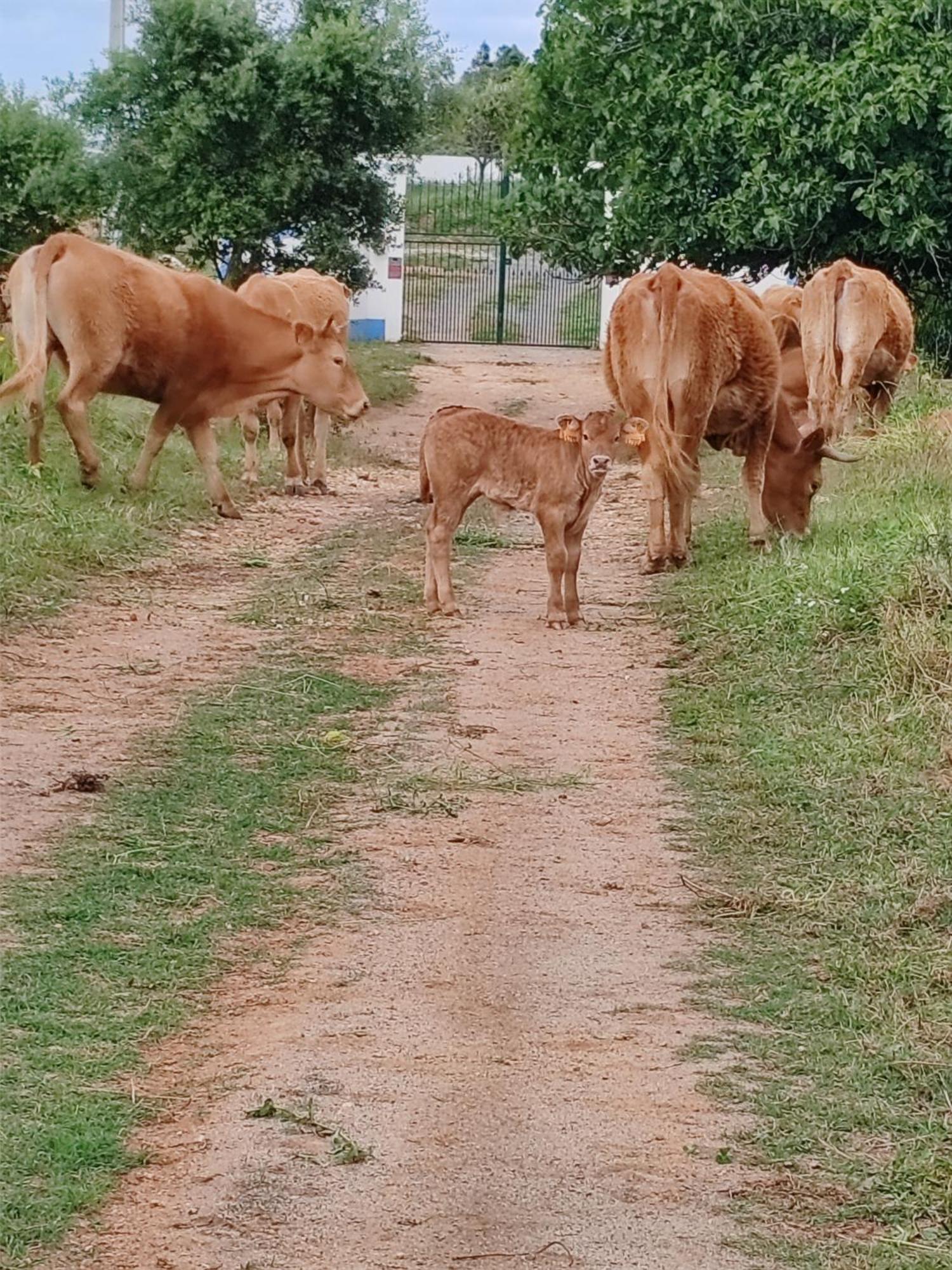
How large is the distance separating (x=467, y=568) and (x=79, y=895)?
6638 millimetres

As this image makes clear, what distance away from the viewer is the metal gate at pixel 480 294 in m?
37.0

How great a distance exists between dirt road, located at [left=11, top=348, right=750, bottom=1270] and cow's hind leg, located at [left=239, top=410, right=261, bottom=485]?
Result: 26.3 feet

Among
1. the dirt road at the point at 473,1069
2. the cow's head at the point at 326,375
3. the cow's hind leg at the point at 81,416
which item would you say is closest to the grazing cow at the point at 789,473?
the cow's head at the point at 326,375

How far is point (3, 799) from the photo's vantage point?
6586 mm

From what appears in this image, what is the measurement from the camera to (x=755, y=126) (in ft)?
57.1

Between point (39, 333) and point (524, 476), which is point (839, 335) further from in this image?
point (39, 333)

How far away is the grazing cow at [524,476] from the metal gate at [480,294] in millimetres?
25786

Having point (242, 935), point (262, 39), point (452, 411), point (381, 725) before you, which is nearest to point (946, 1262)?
point (242, 935)

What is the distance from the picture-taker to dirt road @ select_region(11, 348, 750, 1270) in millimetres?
3787

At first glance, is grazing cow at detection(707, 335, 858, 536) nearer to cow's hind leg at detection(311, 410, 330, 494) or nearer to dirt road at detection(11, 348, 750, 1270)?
cow's hind leg at detection(311, 410, 330, 494)

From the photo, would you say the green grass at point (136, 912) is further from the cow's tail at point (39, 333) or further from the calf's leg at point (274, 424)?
the calf's leg at point (274, 424)

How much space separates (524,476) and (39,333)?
Result: 4.14m

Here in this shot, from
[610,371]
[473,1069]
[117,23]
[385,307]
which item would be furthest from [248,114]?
[473,1069]

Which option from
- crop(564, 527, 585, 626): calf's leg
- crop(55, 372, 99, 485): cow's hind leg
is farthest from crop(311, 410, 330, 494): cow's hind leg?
crop(564, 527, 585, 626): calf's leg
